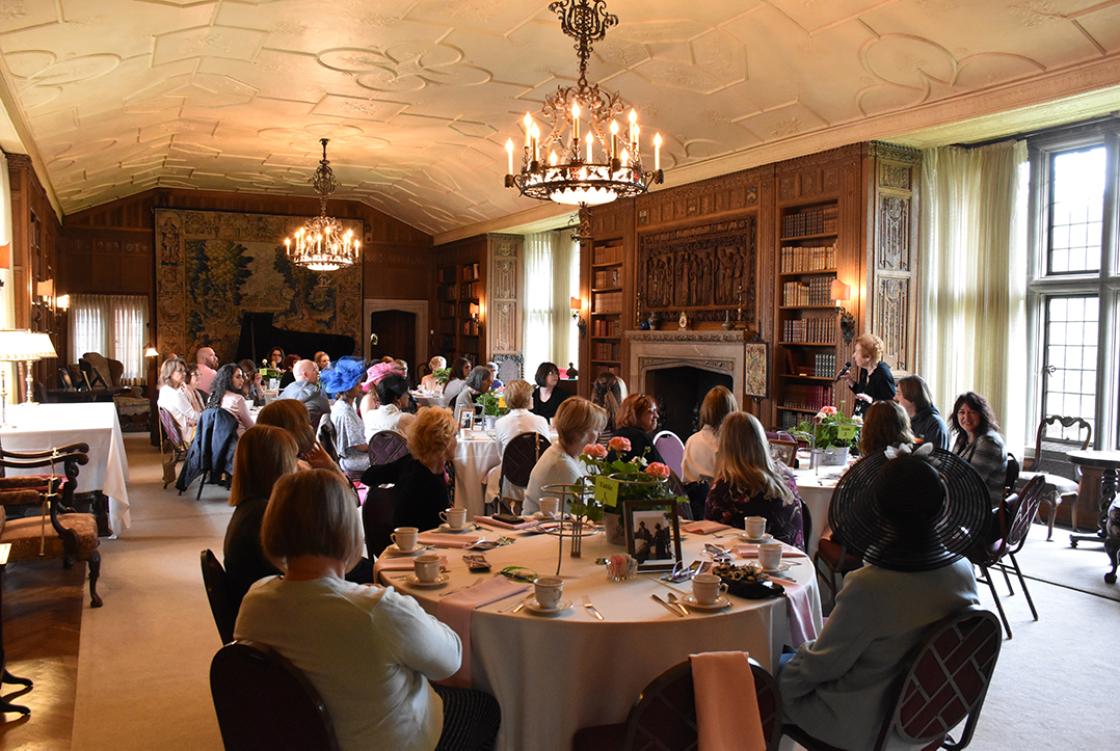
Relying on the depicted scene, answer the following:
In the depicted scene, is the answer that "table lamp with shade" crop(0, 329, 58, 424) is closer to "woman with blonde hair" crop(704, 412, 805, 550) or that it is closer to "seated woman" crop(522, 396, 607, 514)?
"seated woman" crop(522, 396, 607, 514)

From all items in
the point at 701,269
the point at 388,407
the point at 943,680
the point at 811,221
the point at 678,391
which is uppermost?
the point at 811,221

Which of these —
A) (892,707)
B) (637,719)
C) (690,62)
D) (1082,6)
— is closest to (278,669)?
(637,719)

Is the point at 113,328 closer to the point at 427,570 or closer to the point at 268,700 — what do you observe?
the point at 427,570

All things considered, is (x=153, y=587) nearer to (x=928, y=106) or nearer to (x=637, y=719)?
(x=637, y=719)

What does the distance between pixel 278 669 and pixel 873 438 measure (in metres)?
3.54

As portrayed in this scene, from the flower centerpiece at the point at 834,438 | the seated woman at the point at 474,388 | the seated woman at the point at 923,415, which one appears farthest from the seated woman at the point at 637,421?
the seated woman at the point at 474,388

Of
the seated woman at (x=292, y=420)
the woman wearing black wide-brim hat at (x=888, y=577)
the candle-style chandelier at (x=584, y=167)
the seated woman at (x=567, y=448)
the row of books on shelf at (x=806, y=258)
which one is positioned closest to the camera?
the woman wearing black wide-brim hat at (x=888, y=577)

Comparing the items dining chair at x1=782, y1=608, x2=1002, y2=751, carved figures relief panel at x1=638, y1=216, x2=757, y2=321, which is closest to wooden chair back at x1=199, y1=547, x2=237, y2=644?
dining chair at x1=782, y1=608, x2=1002, y2=751

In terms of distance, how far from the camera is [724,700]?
88.4 inches

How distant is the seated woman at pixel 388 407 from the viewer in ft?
24.3

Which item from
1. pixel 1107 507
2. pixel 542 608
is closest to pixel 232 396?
pixel 542 608

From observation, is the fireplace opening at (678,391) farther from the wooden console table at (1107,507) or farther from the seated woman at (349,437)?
the wooden console table at (1107,507)

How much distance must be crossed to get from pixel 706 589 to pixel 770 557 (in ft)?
1.76

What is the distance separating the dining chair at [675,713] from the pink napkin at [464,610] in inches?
29.1
